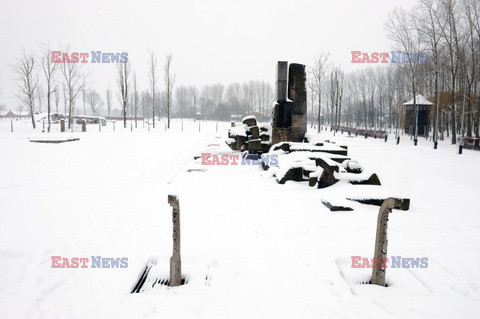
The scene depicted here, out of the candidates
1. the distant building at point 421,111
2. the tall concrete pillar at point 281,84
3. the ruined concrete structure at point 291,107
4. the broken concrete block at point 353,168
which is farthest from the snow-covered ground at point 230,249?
the distant building at point 421,111

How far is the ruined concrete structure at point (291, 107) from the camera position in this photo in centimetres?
1260

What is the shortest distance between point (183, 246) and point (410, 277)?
3.12 meters

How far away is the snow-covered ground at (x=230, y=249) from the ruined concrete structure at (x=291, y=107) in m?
4.95

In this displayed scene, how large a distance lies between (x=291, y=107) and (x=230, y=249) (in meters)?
9.57

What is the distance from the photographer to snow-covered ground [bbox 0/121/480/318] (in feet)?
9.77

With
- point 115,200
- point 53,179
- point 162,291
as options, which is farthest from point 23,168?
point 162,291

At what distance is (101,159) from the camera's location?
39.9 feet

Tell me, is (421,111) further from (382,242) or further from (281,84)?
(382,242)

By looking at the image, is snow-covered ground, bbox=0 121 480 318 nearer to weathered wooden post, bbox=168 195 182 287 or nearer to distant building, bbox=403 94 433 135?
weathered wooden post, bbox=168 195 182 287

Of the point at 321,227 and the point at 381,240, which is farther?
the point at 321,227

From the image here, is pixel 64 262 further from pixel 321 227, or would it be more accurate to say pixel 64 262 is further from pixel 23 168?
pixel 23 168

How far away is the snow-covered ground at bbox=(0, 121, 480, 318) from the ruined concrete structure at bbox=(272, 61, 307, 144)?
4.95 m

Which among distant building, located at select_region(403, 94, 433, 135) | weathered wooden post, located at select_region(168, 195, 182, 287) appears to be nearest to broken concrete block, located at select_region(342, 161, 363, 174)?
weathered wooden post, located at select_region(168, 195, 182, 287)

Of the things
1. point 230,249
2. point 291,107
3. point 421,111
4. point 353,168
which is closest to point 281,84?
point 291,107
